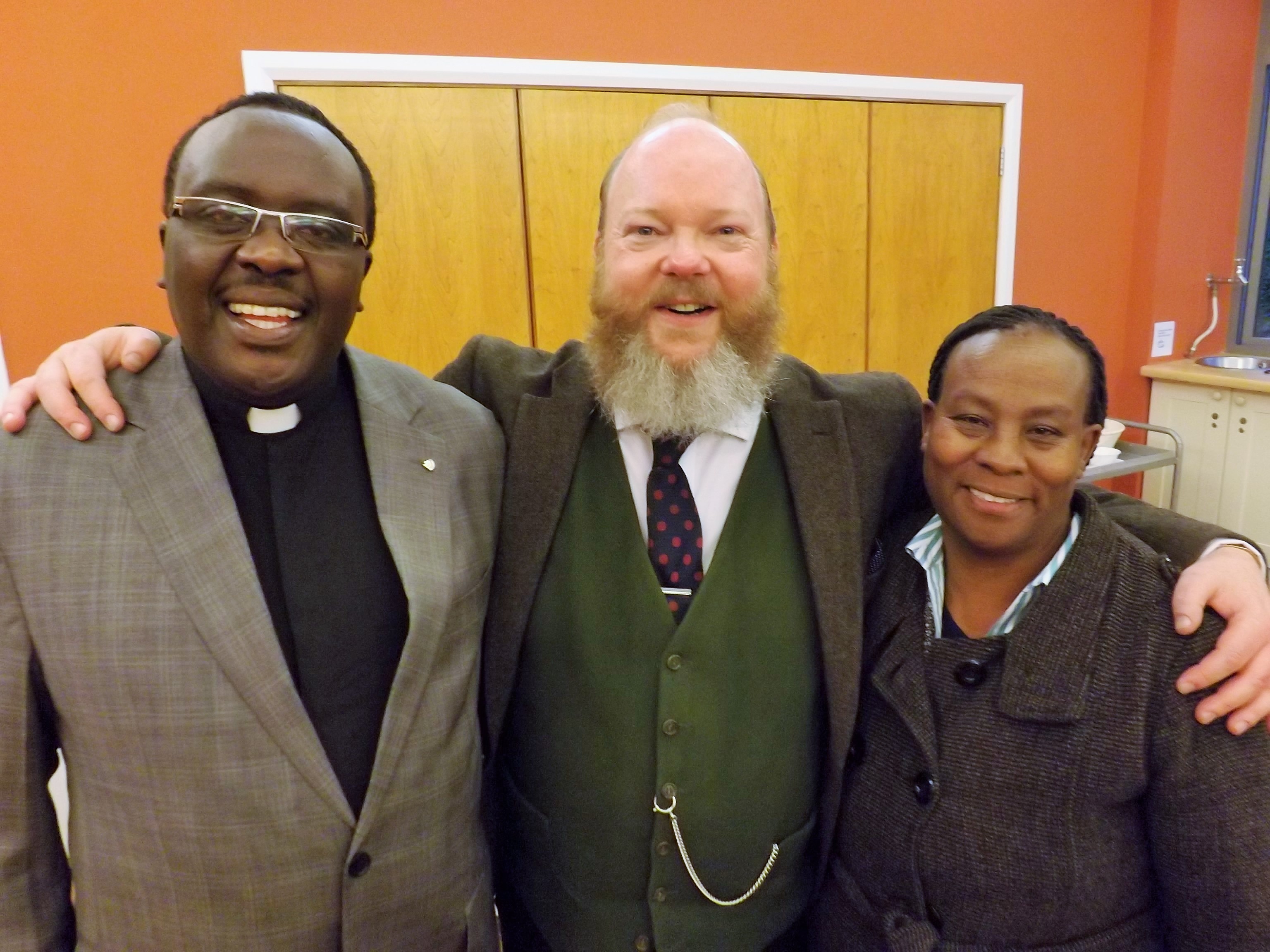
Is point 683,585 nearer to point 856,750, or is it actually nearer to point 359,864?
point 856,750

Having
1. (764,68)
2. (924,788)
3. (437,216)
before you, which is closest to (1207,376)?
(764,68)

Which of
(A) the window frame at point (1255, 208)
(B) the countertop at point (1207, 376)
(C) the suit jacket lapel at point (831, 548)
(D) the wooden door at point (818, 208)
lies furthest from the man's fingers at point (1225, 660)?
(A) the window frame at point (1255, 208)

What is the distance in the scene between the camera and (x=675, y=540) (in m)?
1.30

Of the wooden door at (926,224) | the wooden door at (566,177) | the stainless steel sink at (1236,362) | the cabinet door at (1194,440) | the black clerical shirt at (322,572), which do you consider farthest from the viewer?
the stainless steel sink at (1236,362)

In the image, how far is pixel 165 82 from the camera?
7.79 feet

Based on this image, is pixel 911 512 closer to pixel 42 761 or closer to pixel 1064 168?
pixel 42 761

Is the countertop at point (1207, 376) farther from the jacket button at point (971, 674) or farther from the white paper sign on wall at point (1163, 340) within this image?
the jacket button at point (971, 674)

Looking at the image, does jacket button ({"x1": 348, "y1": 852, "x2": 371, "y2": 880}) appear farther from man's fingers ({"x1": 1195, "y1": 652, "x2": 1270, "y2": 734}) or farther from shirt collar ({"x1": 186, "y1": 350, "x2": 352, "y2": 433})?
man's fingers ({"x1": 1195, "y1": 652, "x2": 1270, "y2": 734})

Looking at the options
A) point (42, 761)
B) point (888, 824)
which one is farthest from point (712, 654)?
point (42, 761)

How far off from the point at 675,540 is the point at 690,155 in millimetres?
611

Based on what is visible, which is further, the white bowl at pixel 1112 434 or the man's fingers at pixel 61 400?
the white bowl at pixel 1112 434

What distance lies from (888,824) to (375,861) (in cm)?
69

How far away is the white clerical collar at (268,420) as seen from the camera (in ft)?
3.64

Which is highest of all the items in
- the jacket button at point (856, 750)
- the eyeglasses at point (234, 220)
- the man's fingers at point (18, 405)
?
the eyeglasses at point (234, 220)
